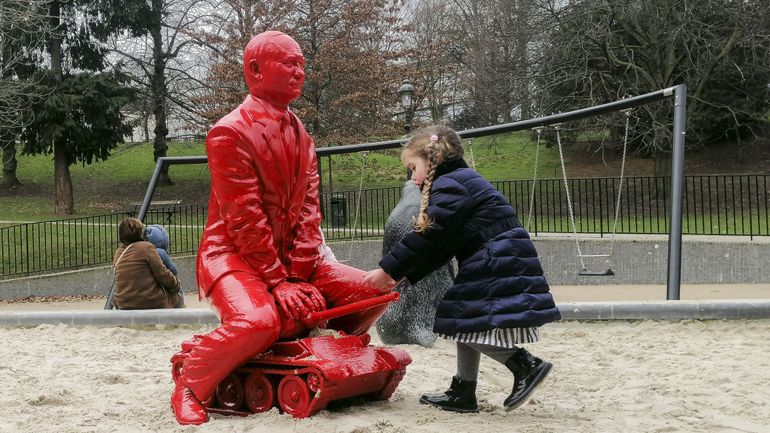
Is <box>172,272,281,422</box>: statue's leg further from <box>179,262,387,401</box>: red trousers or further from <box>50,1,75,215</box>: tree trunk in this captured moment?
<box>50,1,75,215</box>: tree trunk

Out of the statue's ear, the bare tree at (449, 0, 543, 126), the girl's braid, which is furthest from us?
the bare tree at (449, 0, 543, 126)

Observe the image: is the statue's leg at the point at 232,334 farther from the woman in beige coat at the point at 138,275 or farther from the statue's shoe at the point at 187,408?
the woman in beige coat at the point at 138,275

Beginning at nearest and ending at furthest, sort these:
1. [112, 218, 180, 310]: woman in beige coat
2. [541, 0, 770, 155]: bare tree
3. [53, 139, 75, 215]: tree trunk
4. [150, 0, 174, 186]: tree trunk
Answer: [112, 218, 180, 310]: woman in beige coat < [541, 0, 770, 155]: bare tree < [53, 139, 75, 215]: tree trunk < [150, 0, 174, 186]: tree trunk

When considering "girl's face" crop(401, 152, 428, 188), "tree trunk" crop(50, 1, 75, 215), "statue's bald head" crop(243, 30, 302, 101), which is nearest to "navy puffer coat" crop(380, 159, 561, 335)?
"girl's face" crop(401, 152, 428, 188)

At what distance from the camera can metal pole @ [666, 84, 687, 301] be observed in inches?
257

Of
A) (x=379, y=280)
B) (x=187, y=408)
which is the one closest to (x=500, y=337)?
(x=379, y=280)

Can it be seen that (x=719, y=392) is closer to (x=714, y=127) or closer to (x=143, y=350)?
(x=143, y=350)

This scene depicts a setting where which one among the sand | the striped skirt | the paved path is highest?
the striped skirt

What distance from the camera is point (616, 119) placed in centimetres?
2072

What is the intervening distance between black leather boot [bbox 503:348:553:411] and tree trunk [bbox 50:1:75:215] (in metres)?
22.1

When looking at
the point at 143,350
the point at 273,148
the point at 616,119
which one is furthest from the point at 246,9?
the point at 273,148

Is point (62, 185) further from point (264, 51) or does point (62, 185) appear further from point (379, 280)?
point (379, 280)

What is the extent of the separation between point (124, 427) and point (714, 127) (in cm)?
2483

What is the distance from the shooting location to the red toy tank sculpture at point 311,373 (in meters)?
3.49
